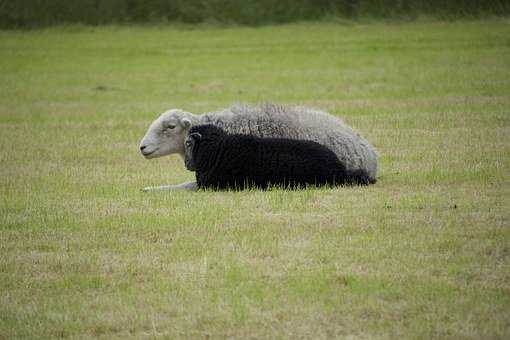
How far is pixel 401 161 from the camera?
13727 millimetres

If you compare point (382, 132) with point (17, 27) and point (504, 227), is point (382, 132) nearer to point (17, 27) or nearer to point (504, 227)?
point (504, 227)

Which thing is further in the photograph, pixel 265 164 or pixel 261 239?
pixel 265 164

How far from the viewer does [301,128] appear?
→ 11.6 meters

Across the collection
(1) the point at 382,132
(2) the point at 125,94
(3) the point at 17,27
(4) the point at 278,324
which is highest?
(4) the point at 278,324

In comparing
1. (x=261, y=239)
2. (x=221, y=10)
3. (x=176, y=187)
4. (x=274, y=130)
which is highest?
(x=274, y=130)

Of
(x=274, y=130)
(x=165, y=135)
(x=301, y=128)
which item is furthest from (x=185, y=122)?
(x=301, y=128)

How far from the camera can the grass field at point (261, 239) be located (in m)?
6.84

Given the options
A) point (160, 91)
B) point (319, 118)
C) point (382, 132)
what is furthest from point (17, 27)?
point (319, 118)

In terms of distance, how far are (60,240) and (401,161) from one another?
236 inches

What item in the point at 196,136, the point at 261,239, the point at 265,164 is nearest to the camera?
the point at 261,239

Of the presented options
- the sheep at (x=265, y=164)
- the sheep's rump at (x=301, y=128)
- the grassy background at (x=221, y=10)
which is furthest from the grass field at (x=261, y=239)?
the grassy background at (x=221, y=10)

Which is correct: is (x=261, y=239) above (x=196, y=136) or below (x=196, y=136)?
below

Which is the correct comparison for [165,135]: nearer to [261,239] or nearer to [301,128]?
[301,128]

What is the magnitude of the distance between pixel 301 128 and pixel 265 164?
0.70 m
